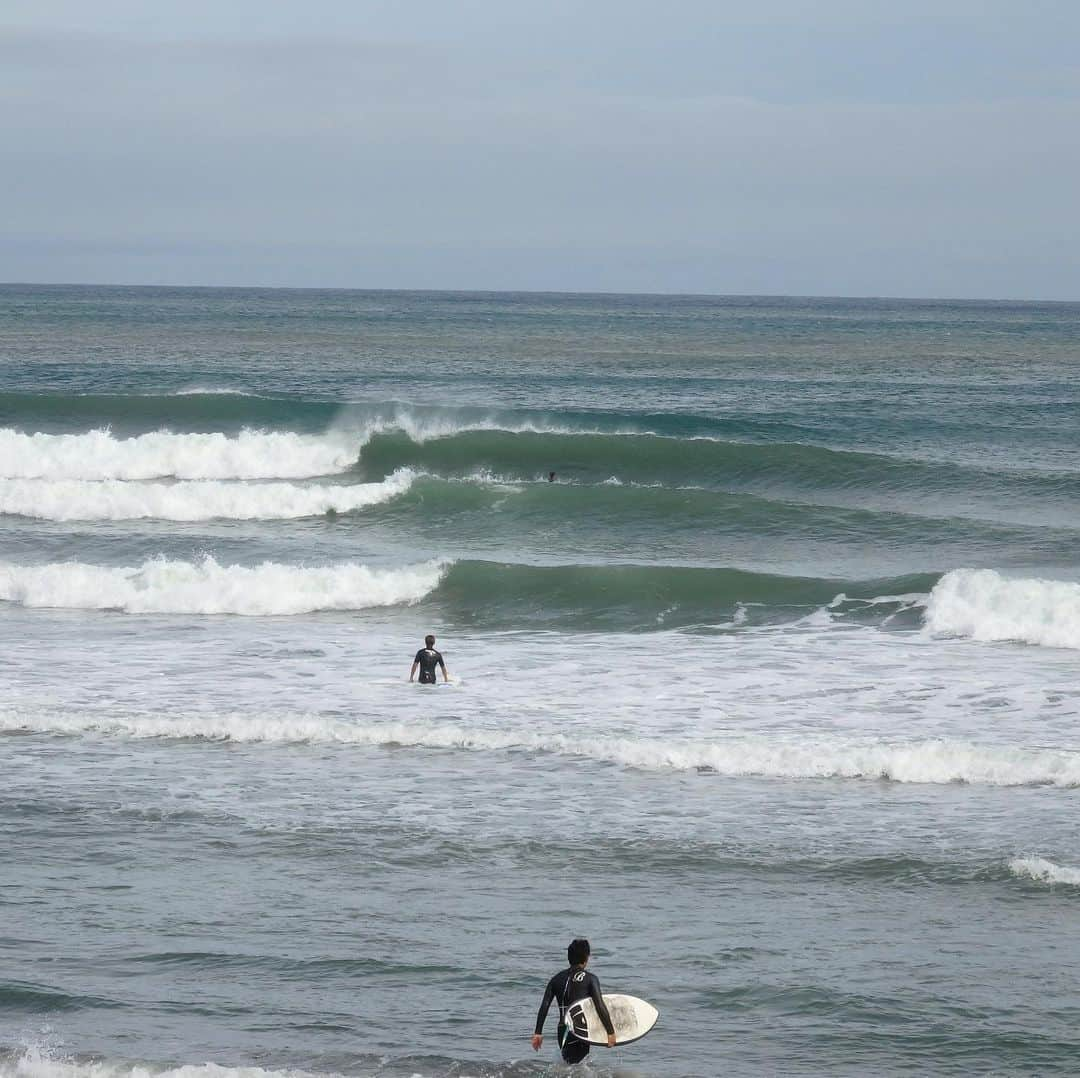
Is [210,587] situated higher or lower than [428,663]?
higher

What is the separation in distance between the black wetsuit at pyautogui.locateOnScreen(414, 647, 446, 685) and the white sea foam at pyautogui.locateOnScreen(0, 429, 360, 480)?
58.8 feet

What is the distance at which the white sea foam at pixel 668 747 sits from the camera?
1435 cm

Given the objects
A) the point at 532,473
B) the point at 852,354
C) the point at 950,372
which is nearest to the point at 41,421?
the point at 532,473

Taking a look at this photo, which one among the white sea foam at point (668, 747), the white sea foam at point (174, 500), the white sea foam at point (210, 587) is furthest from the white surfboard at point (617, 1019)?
the white sea foam at point (174, 500)

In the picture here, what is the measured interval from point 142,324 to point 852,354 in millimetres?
43311

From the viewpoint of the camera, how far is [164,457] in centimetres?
3500

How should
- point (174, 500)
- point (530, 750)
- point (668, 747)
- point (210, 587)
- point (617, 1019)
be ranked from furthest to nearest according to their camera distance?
1. point (174, 500)
2. point (210, 587)
3. point (530, 750)
4. point (668, 747)
5. point (617, 1019)

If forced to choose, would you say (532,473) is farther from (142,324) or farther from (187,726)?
(142,324)

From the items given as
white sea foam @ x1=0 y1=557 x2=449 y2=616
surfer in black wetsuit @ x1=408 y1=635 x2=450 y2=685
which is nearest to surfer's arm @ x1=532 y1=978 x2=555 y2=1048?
surfer in black wetsuit @ x1=408 y1=635 x2=450 y2=685

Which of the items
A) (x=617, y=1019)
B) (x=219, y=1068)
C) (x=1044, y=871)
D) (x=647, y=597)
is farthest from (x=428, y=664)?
(x=219, y=1068)

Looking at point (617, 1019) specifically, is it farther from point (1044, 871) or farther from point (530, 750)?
point (530, 750)

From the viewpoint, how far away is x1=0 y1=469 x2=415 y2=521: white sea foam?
30250mm

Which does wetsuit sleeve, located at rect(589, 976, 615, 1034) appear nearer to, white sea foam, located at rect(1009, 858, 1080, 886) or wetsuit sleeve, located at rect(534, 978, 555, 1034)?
wetsuit sleeve, located at rect(534, 978, 555, 1034)

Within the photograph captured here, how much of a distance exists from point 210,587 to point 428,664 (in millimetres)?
6502
